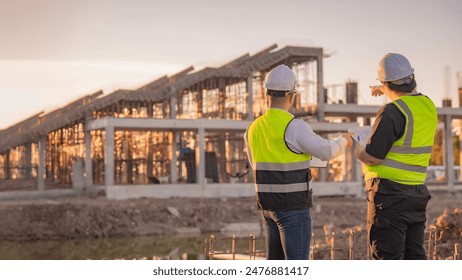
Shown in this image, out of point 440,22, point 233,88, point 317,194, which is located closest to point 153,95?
point 233,88

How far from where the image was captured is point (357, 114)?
125 feet

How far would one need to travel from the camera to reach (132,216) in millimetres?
26766

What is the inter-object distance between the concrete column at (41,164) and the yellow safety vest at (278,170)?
28779 mm

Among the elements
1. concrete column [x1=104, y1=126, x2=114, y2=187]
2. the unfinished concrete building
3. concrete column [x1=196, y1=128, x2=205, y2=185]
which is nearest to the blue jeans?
the unfinished concrete building

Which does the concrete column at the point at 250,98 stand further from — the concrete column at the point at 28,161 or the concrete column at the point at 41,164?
the concrete column at the point at 28,161

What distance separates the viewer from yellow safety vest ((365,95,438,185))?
4410 mm

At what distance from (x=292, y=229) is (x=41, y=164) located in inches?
1159

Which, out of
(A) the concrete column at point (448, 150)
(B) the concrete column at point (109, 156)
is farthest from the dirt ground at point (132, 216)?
(A) the concrete column at point (448, 150)

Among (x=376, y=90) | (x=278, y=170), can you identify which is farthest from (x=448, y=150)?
(x=278, y=170)

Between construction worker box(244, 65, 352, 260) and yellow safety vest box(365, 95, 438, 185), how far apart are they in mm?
231

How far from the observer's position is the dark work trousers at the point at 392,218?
4371 mm

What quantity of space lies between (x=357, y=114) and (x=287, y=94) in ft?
111

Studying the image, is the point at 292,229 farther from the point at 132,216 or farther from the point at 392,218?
the point at 132,216

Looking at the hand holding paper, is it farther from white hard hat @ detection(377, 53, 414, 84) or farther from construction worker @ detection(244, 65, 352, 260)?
construction worker @ detection(244, 65, 352, 260)
